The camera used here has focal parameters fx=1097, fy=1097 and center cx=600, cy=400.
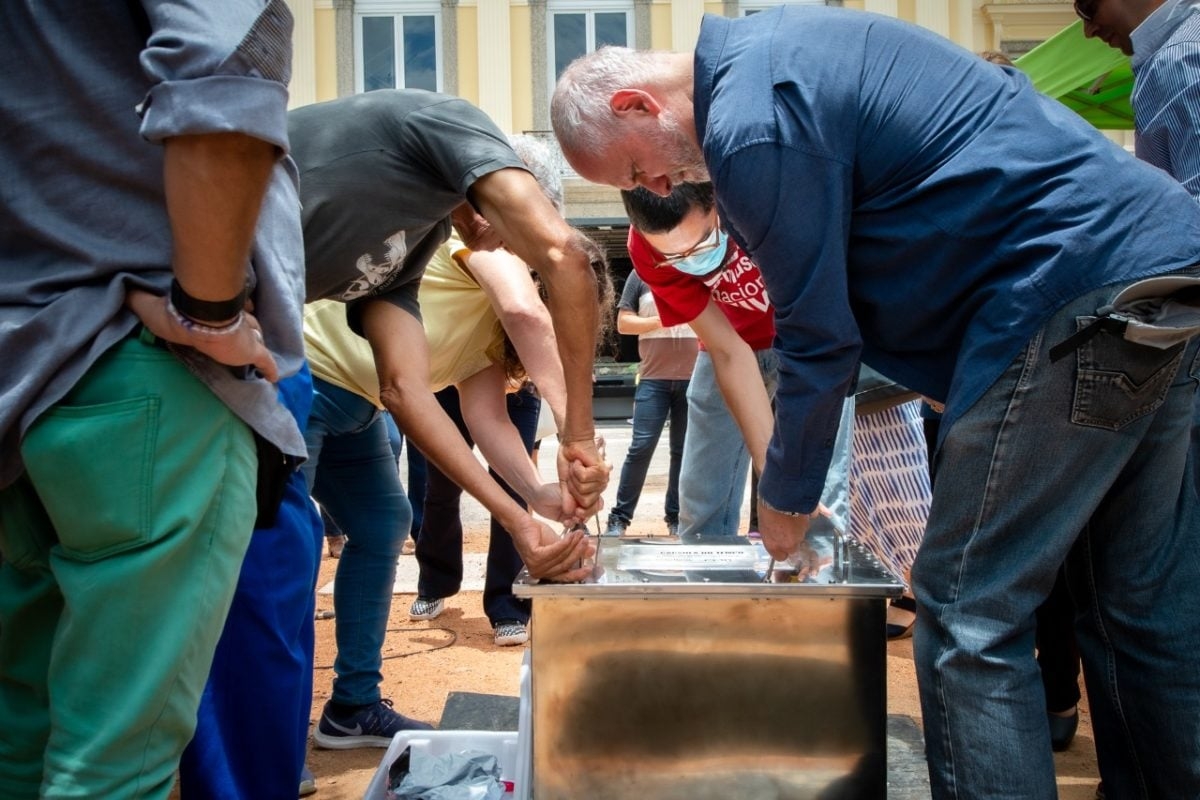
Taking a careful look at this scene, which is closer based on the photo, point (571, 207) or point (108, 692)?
point (108, 692)

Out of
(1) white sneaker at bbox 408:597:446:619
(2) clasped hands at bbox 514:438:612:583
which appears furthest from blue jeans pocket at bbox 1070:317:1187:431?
(1) white sneaker at bbox 408:597:446:619

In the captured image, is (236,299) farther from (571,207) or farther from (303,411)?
(571,207)

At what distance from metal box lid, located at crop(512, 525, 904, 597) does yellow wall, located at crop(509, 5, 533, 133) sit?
58.7ft

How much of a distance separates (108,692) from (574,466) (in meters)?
1.26

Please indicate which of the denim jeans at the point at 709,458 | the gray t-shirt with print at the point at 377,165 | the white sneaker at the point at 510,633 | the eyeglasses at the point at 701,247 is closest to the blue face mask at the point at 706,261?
the eyeglasses at the point at 701,247

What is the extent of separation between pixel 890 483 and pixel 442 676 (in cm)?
161

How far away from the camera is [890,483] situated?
3605 mm

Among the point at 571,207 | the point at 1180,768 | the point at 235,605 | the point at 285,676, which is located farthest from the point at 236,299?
the point at 571,207

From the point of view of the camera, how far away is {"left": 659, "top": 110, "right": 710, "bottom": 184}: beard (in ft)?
6.25

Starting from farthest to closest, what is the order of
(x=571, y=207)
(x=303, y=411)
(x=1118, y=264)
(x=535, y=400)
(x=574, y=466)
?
1. (x=571, y=207)
2. (x=535, y=400)
3. (x=574, y=466)
4. (x=303, y=411)
5. (x=1118, y=264)

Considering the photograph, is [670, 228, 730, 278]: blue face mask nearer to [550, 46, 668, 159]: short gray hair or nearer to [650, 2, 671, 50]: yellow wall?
[550, 46, 668, 159]: short gray hair

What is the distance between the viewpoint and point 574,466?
8.00ft

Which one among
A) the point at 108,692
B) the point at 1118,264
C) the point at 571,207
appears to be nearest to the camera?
the point at 108,692

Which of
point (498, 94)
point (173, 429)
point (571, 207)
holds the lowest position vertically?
point (571, 207)
